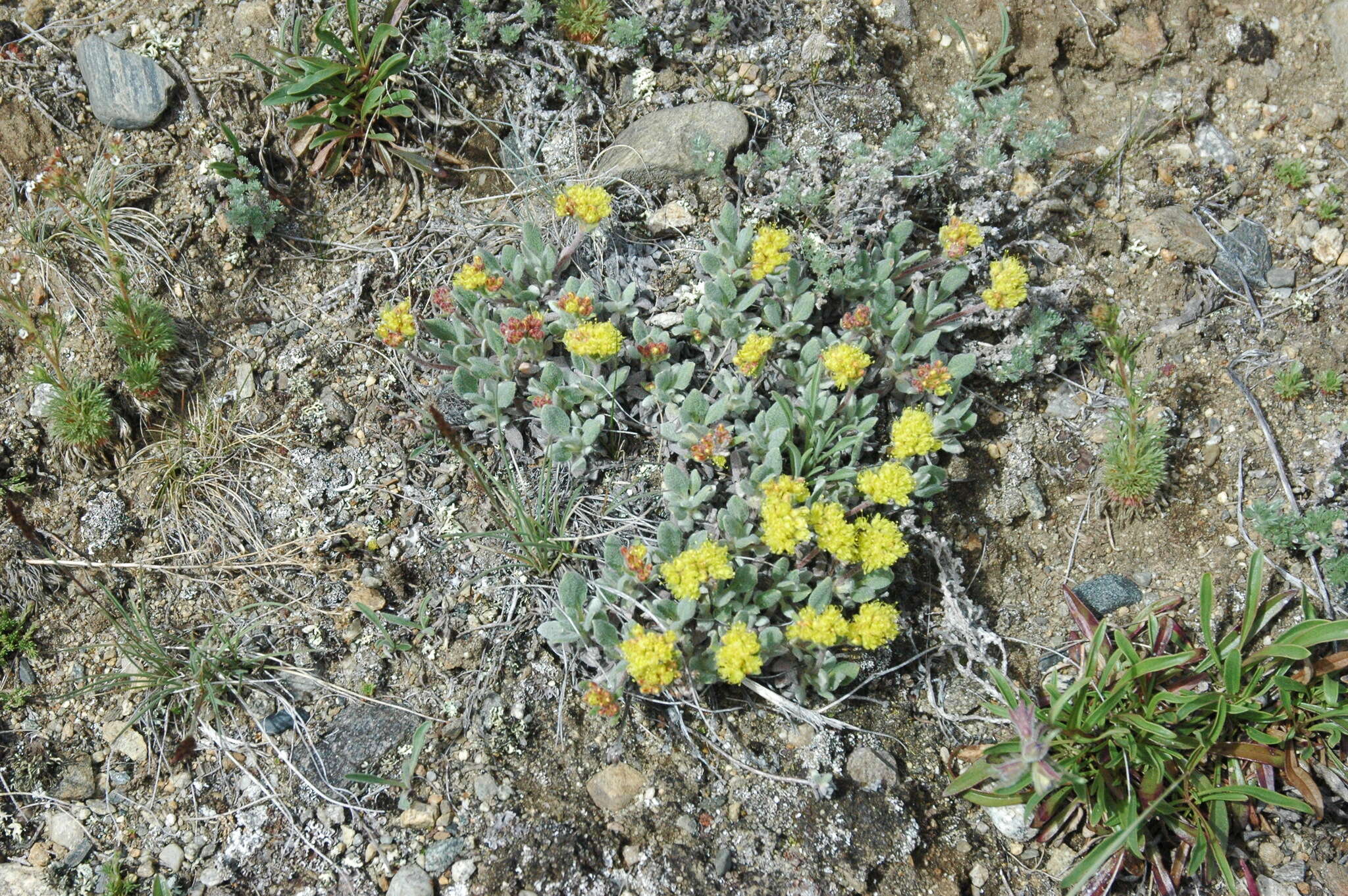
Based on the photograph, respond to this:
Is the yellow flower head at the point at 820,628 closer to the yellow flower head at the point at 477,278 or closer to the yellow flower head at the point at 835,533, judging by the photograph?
the yellow flower head at the point at 835,533

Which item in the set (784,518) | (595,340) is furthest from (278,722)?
(784,518)

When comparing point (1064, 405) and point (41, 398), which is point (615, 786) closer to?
point (1064, 405)

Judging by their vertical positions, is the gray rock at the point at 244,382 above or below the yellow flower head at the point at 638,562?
above

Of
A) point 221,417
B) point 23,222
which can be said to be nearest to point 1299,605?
point 221,417

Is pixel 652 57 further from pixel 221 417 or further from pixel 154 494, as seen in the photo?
pixel 154 494

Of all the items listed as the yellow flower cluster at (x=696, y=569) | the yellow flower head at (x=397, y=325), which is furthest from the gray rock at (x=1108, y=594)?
the yellow flower head at (x=397, y=325)

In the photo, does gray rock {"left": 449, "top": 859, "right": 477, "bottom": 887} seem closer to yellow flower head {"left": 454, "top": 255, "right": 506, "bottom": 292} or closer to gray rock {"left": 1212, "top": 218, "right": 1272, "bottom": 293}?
yellow flower head {"left": 454, "top": 255, "right": 506, "bottom": 292}
